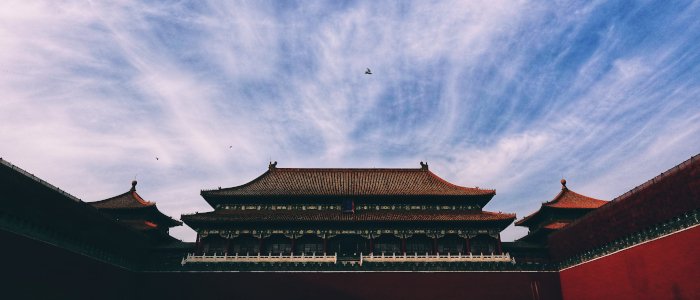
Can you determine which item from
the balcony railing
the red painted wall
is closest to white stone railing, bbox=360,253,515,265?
the balcony railing

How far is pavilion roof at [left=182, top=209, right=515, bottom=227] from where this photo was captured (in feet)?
93.9

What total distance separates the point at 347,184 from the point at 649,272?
20264 mm

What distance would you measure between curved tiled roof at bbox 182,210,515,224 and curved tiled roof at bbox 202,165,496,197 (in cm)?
134

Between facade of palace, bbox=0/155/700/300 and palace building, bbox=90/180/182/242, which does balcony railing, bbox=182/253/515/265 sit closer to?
facade of palace, bbox=0/155/700/300

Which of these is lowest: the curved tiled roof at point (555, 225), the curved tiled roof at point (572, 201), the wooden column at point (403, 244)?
the wooden column at point (403, 244)

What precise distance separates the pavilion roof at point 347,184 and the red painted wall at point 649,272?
9709 millimetres

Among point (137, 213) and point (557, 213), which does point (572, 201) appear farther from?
point (137, 213)

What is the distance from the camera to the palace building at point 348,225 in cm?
2859

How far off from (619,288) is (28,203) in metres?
26.8

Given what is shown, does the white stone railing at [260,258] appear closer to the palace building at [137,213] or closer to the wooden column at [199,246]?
the wooden column at [199,246]

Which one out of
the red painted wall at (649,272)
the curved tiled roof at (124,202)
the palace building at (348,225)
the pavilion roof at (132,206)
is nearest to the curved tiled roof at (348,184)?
the palace building at (348,225)

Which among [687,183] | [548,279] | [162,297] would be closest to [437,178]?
[548,279]

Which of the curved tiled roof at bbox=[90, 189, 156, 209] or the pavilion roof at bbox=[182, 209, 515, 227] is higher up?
the curved tiled roof at bbox=[90, 189, 156, 209]

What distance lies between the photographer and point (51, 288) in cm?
1902
